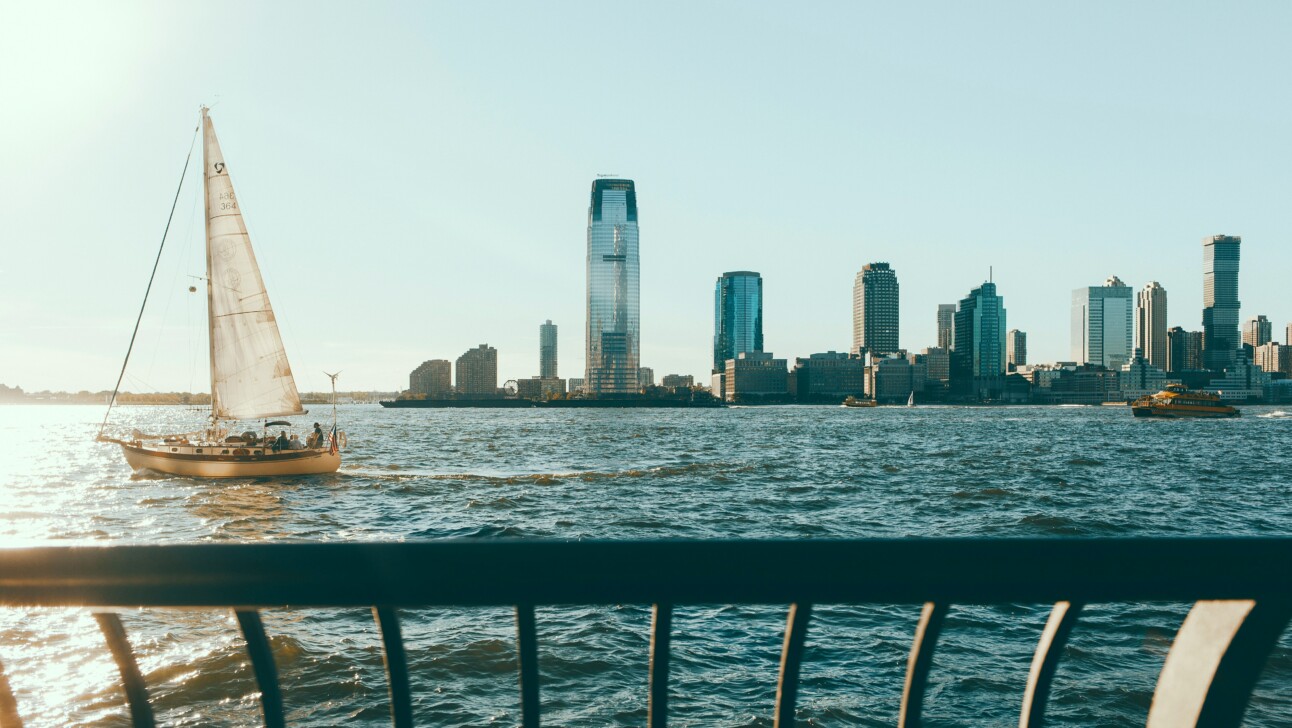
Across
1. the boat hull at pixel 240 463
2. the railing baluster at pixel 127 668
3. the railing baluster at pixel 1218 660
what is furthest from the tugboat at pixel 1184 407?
the railing baluster at pixel 127 668

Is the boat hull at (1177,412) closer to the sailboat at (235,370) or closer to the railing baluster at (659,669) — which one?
the sailboat at (235,370)

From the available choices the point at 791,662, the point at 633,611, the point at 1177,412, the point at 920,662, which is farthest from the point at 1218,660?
the point at 1177,412

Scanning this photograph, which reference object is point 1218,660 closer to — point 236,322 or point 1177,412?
point 236,322

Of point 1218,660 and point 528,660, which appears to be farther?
point 1218,660

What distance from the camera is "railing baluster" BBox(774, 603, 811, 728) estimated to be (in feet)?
6.95

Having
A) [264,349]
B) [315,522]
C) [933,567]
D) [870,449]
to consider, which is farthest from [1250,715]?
[870,449]

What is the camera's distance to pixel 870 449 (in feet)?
207

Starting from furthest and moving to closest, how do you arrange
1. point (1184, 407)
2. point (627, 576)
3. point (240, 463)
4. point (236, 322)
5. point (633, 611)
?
1. point (1184, 407)
2. point (236, 322)
3. point (240, 463)
4. point (633, 611)
5. point (627, 576)

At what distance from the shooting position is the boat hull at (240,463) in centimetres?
3869

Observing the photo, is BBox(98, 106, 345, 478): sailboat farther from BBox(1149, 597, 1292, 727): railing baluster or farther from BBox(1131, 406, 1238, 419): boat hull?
BBox(1131, 406, 1238, 419): boat hull

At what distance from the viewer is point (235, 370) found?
40062mm

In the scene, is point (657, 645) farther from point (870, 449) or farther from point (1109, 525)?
→ point (870, 449)

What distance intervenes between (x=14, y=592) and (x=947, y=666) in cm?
1310

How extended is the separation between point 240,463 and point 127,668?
132 feet
